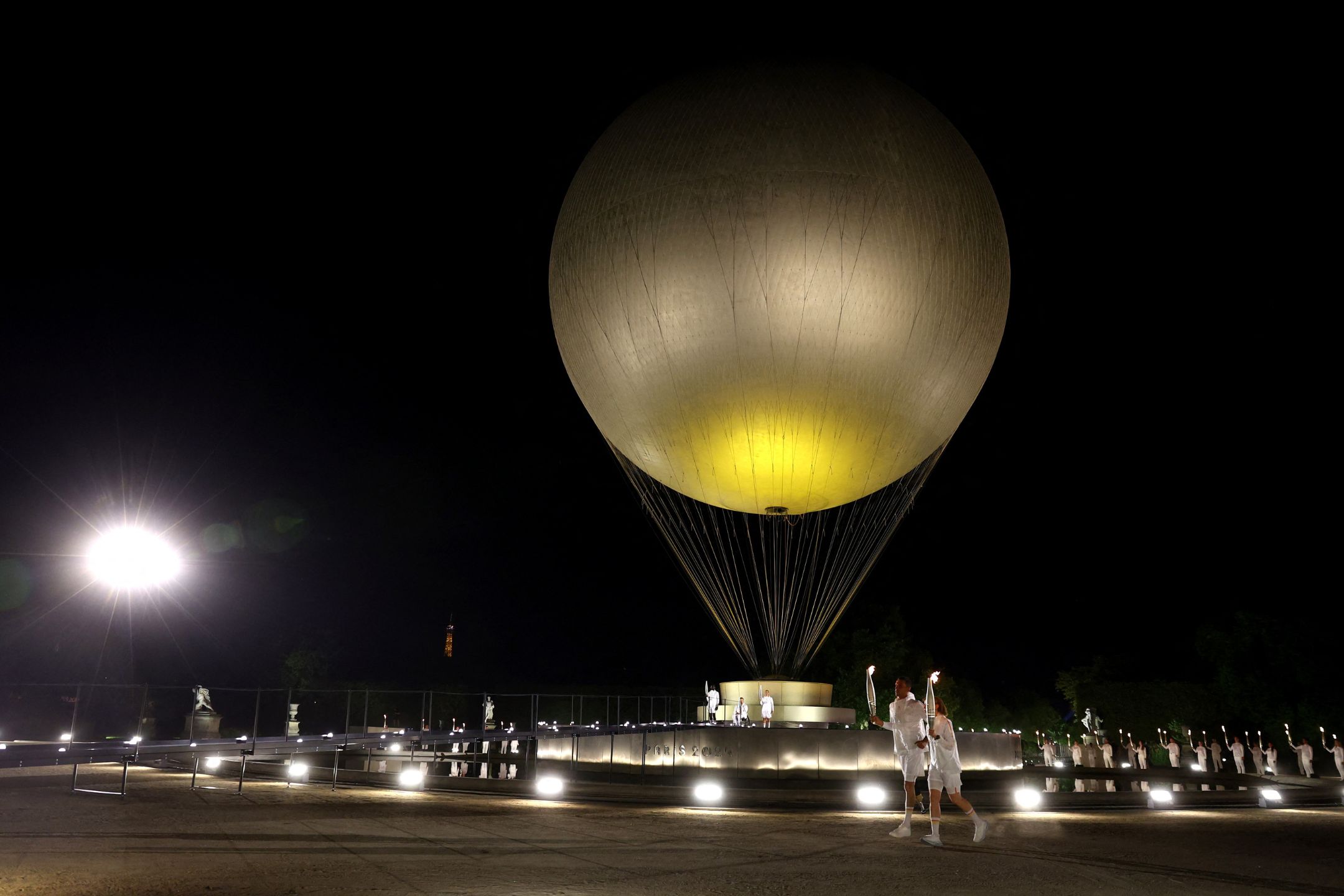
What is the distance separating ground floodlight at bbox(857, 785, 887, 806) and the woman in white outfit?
4.23m

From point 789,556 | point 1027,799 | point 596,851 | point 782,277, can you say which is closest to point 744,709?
point 789,556

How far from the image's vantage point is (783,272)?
1593 centimetres

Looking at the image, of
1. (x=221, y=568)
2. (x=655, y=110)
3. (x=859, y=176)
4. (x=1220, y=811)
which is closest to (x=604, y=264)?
(x=655, y=110)

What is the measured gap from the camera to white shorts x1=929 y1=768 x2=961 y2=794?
419 inches

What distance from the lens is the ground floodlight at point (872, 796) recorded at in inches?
588

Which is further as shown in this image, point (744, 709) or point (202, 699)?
point (744, 709)

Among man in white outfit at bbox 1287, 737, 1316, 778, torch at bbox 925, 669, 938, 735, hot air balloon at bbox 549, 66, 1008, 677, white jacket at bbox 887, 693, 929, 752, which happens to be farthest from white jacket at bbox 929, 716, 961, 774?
man in white outfit at bbox 1287, 737, 1316, 778

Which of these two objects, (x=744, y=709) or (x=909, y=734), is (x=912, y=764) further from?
(x=744, y=709)

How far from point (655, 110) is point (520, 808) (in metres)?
12.4

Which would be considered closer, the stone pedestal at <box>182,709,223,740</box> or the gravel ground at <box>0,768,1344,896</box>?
the gravel ground at <box>0,768,1344,896</box>

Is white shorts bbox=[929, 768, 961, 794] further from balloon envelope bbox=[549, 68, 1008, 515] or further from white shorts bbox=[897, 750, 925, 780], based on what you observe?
balloon envelope bbox=[549, 68, 1008, 515]

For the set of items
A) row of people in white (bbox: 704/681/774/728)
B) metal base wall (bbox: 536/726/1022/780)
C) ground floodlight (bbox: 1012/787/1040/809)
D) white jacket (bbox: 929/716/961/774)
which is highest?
row of people in white (bbox: 704/681/774/728)

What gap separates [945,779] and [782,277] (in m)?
8.52

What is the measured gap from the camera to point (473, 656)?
2933 inches
